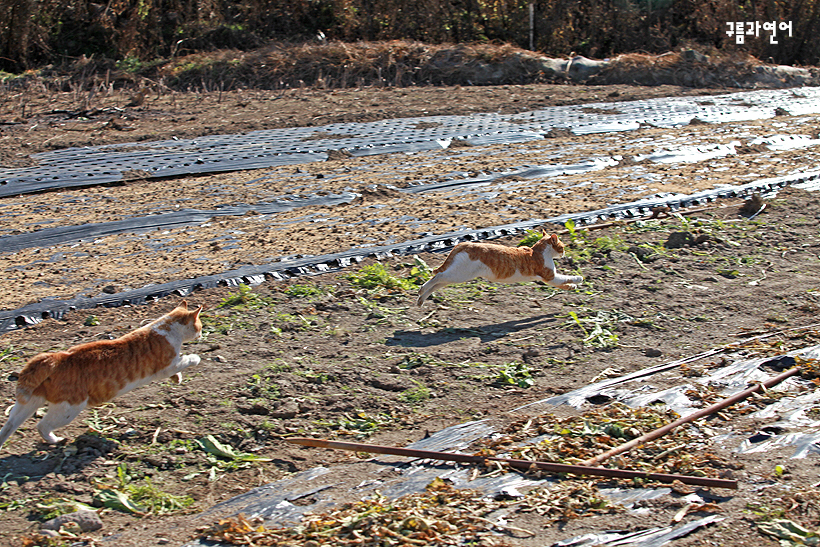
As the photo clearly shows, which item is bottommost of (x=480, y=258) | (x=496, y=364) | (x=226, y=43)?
(x=496, y=364)

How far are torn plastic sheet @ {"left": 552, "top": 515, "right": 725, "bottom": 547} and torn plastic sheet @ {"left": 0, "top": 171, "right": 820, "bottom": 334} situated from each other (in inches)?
160

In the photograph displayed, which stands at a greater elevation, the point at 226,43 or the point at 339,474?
the point at 226,43

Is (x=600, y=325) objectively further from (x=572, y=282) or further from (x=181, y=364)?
(x=181, y=364)

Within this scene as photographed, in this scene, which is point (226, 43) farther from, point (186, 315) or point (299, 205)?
point (186, 315)

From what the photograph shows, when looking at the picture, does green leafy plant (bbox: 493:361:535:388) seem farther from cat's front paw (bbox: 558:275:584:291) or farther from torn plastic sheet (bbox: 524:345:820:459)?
cat's front paw (bbox: 558:275:584:291)

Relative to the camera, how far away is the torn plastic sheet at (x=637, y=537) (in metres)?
2.94

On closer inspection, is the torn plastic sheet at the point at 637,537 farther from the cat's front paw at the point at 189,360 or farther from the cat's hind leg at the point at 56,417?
the cat's hind leg at the point at 56,417

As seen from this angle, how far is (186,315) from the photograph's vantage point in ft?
14.0

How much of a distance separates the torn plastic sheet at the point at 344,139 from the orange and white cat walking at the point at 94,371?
5822mm

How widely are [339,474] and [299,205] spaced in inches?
205

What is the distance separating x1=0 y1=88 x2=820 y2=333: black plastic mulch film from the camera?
21.2 ft

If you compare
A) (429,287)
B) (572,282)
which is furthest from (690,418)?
(429,287)

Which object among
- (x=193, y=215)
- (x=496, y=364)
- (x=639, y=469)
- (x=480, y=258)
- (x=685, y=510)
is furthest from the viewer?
(x=193, y=215)

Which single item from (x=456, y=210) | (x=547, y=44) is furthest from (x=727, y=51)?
(x=456, y=210)
